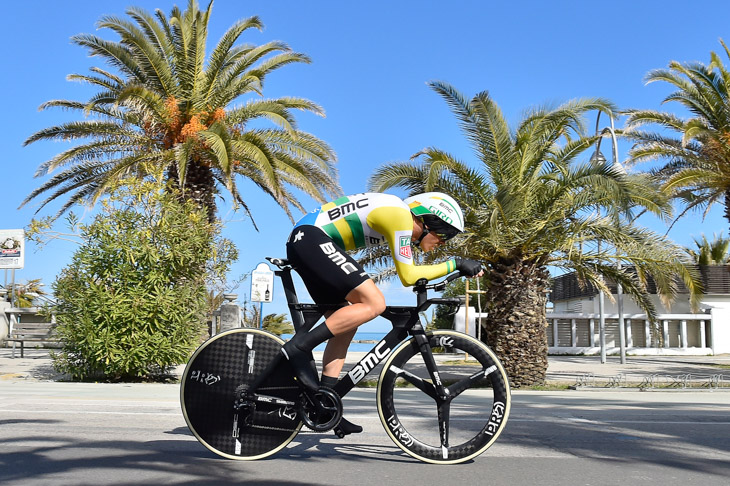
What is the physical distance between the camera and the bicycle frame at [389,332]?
4270 millimetres

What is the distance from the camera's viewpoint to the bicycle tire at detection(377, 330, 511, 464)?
167 inches

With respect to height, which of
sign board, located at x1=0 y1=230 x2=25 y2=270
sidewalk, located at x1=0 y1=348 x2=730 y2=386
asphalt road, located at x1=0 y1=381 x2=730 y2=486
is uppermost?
sign board, located at x1=0 y1=230 x2=25 y2=270

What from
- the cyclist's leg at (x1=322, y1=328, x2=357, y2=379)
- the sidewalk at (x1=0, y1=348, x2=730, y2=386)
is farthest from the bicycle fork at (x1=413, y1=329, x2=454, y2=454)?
the sidewalk at (x1=0, y1=348, x2=730, y2=386)

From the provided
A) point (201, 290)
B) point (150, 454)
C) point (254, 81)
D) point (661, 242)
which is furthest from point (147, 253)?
point (661, 242)

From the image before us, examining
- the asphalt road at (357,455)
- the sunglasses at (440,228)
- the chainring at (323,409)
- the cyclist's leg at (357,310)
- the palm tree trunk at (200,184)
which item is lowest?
the asphalt road at (357,455)

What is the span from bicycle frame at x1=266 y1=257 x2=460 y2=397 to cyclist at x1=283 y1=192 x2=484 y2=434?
0.07 m

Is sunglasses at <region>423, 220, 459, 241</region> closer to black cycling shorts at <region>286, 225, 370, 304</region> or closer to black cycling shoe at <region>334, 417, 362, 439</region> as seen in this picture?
black cycling shorts at <region>286, 225, 370, 304</region>

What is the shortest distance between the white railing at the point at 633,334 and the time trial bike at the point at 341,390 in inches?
899

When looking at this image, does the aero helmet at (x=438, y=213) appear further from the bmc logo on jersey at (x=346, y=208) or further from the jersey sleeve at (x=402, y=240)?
the bmc logo on jersey at (x=346, y=208)

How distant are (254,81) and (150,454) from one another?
52.6 ft

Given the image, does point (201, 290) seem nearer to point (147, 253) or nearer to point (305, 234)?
point (147, 253)

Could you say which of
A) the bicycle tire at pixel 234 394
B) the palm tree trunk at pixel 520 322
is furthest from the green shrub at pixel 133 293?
the bicycle tire at pixel 234 394

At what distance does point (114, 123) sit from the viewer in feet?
64.3

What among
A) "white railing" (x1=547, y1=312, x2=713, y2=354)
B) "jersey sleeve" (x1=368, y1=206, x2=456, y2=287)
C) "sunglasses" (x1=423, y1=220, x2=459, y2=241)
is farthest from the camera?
"white railing" (x1=547, y1=312, x2=713, y2=354)
